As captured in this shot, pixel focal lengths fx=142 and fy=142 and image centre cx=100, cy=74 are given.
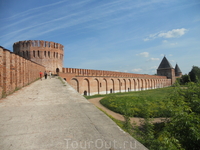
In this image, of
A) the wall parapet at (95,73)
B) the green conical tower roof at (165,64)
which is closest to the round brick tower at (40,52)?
the wall parapet at (95,73)

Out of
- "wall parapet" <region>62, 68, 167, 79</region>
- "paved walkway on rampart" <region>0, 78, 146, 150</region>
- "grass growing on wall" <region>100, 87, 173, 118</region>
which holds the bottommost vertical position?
"grass growing on wall" <region>100, 87, 173, 118</region>

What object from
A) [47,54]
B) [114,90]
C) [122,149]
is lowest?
[114,90]

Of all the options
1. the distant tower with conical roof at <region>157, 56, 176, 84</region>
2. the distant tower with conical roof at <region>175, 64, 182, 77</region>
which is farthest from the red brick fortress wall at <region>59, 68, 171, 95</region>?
the distant tower with conical roof at <region>175, 64, 182, 77</region>

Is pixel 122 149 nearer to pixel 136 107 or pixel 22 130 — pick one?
pixel 22 130

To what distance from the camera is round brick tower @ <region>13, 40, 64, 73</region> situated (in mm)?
20969

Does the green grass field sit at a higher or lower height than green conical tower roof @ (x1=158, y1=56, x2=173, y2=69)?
lower

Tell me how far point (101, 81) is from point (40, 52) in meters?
10.6

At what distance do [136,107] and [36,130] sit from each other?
10.1m

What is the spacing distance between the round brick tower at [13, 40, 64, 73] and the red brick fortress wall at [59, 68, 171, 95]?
266cm

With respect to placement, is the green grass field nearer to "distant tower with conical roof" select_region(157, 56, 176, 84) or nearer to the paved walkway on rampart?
the paved walkway on rampart

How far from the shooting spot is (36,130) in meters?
2.11

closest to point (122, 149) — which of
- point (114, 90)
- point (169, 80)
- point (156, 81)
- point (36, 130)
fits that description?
point (36, 130)

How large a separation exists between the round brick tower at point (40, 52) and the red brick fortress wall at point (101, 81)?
2664mm

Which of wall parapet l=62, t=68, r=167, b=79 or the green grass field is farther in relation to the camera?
wall parapet l=62, t=68, r=167, b=79
